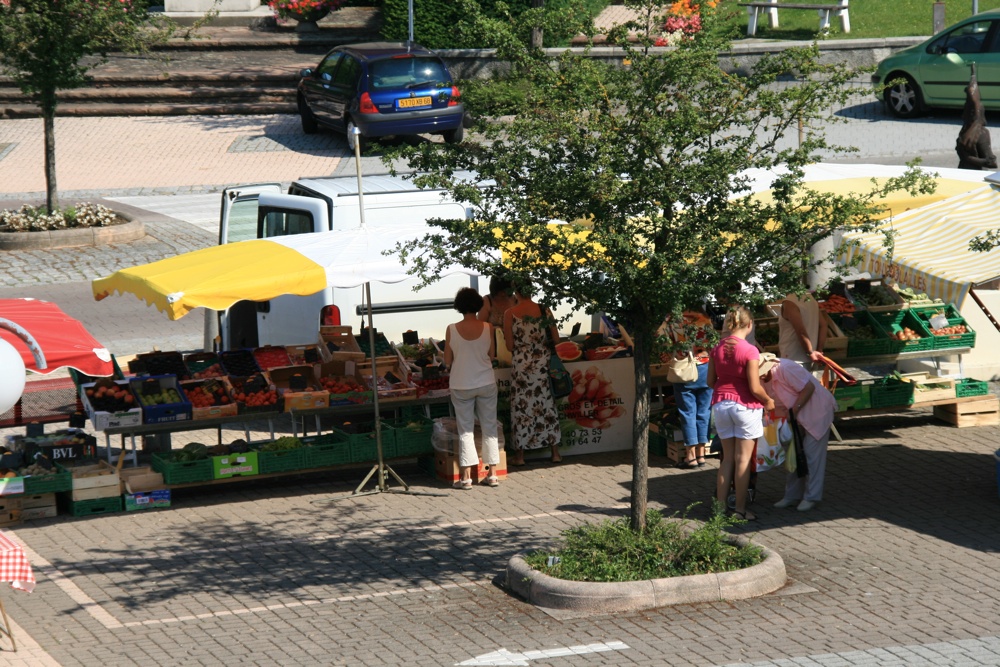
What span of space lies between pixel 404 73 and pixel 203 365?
45.4 ft

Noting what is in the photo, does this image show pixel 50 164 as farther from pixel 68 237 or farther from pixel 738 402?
pixel 738 402

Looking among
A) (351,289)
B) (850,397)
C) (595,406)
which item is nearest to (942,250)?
(850,397)

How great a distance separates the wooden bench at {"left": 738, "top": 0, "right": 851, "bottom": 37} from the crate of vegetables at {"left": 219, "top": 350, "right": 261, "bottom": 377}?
20.3 m

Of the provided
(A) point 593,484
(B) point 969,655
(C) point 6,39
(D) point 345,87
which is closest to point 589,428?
(A) point 593,484

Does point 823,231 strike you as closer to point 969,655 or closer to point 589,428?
point 969,655

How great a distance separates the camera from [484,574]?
9.22 metres

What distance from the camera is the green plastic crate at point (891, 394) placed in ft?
41.2

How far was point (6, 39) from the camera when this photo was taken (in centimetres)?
Result: 1986

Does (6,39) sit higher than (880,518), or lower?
higher

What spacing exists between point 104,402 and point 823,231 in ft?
20.3

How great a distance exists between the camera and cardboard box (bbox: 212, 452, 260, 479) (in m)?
11.1

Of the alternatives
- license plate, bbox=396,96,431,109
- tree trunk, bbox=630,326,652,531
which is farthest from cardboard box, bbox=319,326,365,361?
license plate, bbox=396,96,431,109

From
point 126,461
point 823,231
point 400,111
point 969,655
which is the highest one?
point 400,111

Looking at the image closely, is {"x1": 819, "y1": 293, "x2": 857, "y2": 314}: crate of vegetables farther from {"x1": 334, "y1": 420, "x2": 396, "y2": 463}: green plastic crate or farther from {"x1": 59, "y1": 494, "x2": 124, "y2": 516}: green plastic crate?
{"x1": 59, "y1": 494, "x2": 124, "y2": 516}: green plastic crate
